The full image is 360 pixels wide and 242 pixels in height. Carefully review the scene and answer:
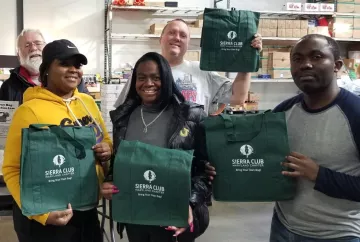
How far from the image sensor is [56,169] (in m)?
1.48

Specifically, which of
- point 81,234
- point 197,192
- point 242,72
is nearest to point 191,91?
point 242,72

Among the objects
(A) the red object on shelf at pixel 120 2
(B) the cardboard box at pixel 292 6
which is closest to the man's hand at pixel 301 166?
(A) the red object on shelf at pixel 120 2

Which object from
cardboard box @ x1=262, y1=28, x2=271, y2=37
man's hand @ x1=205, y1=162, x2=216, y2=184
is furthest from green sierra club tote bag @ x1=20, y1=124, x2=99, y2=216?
cardboard box @ x1=262, y1=28, x2=271, y2=37

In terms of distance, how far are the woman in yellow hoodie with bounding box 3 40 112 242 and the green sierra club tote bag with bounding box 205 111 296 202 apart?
0.48 meters

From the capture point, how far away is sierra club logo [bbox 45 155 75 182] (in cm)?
147

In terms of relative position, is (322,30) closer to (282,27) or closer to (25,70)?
(282,27)

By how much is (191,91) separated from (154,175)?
0.99 m

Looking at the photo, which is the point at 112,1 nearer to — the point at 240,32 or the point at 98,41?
the point at 98,41

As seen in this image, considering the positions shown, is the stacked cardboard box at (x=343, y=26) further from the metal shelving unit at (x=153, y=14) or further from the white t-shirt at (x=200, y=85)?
the white t-shirt at (x=200, y=85)

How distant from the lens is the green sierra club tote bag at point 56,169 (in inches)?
56.9

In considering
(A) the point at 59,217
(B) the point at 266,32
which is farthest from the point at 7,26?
(A) the point at 59,217

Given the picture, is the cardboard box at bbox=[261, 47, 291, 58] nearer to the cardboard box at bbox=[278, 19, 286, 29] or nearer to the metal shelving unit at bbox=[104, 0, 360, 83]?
the metal shelving unit at bbox=[104, 0, 360, 83]

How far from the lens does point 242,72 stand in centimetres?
206

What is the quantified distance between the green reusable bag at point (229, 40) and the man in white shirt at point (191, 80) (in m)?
0.26
